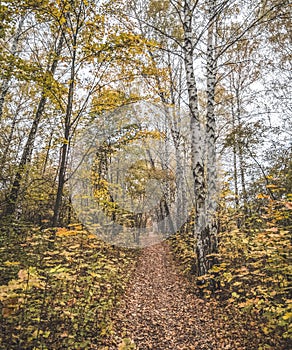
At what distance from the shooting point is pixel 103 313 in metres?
3.71

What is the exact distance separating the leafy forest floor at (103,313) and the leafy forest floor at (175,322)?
0.01m

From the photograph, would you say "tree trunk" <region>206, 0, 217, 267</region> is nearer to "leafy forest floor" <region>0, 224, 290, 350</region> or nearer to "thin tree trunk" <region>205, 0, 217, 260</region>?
"thin tree trunk" <region>205, 0, 217, 260</region>

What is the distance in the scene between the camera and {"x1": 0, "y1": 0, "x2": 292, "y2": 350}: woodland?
10.1 ft

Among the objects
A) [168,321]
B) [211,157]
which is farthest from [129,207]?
[168,321]

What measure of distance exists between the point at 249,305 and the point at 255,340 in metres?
0.44

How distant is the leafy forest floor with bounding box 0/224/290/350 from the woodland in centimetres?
2

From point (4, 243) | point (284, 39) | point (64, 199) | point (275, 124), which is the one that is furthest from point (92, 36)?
point (284, 39)

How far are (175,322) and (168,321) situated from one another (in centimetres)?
12

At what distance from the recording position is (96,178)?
7.82 m

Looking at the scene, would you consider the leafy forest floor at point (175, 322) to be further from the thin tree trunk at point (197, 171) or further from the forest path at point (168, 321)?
the thin tree trunk at point (197, 171)

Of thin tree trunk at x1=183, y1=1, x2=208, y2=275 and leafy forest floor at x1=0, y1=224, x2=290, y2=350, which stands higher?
thin tree trunk at x1=183, y1=1, x2=208, y2=275

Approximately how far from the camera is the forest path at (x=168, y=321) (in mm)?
3160

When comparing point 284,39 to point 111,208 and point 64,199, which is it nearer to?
point 111,208

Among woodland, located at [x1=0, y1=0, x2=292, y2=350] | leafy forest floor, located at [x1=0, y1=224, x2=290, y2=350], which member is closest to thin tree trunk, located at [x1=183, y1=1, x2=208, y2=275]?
woodland, located at [x1=0, y1=0, x2=292, y2=350]
